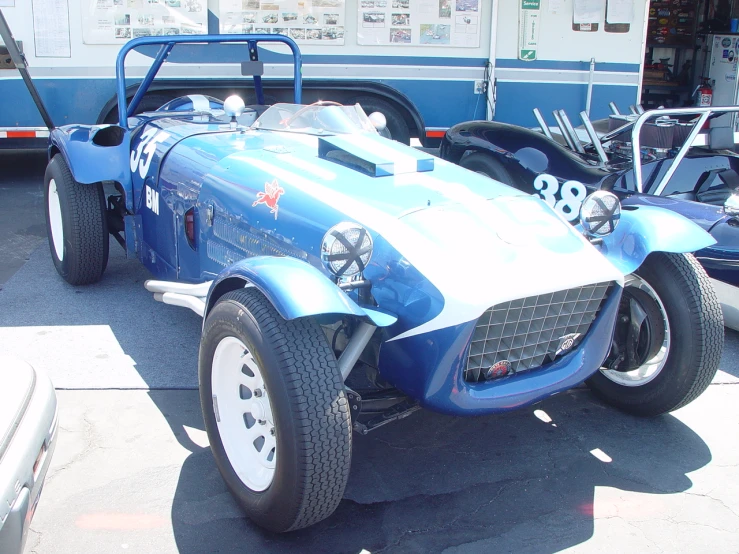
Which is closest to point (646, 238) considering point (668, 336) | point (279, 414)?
point (668, 336)

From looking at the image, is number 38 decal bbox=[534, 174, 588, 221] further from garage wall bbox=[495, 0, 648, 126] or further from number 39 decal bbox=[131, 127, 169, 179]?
garage wall bbox=[495, 0, 648, 126]

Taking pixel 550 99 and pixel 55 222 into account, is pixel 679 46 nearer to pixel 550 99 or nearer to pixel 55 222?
pixel 550 99

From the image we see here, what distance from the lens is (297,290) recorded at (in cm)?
245

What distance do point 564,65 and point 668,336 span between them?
551 centimetres

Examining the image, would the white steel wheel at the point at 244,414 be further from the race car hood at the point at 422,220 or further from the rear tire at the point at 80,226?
the rear tire at the point at 80,226

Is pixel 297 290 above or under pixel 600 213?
under

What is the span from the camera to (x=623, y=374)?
3559mm

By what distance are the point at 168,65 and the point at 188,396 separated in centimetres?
471

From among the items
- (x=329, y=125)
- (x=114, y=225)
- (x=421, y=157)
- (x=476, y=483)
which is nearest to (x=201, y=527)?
(x=476, y=483)

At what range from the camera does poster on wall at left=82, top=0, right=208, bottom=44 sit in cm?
725

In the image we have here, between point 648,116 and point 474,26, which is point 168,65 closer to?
point 474,26

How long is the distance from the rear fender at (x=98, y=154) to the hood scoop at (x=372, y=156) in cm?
168

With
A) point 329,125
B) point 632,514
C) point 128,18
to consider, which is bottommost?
point 632,514

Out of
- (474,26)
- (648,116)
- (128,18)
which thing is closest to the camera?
(648,116)
